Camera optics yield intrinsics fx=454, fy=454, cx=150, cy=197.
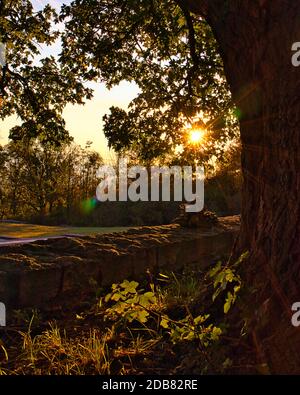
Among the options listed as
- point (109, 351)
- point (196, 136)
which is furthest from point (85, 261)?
point (196, 136)

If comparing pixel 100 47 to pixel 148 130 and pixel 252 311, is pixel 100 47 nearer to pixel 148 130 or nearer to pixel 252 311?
pixel 148 130

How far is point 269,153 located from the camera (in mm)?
3225

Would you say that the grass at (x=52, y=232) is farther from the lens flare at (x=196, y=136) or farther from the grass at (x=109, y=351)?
the grass at (x=109, y=351)

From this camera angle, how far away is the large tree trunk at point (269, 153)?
2748 millimetres

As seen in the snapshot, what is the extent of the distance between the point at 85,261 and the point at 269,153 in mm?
2202

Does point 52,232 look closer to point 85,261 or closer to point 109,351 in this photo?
point 85,261

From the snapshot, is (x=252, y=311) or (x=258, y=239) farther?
(x=258, y=239)

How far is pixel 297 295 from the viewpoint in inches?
107

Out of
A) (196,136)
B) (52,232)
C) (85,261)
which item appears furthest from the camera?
(52,232)

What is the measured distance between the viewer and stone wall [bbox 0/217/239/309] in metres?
3.93

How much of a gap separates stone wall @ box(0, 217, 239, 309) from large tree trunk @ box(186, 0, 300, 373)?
5.49 ft

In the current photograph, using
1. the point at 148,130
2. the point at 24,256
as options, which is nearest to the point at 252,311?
the point at 24,256

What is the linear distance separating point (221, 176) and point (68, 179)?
17197 millimetres
